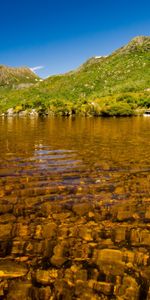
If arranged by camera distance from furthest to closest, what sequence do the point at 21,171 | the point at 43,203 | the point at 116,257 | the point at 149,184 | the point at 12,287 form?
the point at 21,171 → the point at 149,184 → the point at 43,203 → the point at 116,257 → the point at 12,287

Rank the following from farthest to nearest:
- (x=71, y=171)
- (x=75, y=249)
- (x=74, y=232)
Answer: (x=71, y=171), (x=74, y=232), (x=75, y=249)

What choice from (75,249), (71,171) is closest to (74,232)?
(75,249)

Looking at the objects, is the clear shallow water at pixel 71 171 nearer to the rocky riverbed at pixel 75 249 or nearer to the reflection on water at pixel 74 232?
the reflection on water at pixel 74 232

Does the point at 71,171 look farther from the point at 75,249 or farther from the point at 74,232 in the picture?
the point at 75,249

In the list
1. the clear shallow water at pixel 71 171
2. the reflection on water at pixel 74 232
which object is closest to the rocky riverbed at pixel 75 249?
the reflection on water at pixel 74 232

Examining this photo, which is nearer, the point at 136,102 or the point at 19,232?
the point at 19,232

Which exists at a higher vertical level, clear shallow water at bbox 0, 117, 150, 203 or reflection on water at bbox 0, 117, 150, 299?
clear shallow water at bbox 0, 117, 150, 203

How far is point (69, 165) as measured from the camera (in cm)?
1858

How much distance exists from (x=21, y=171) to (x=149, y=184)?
7330 millimetres

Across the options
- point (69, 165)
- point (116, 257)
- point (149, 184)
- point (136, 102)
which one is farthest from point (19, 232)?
point (136, 102)

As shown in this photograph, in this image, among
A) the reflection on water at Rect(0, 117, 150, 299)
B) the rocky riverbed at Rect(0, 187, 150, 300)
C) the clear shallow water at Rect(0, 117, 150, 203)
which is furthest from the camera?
the clear shallow water at Rect(0, 117, 150, 203)

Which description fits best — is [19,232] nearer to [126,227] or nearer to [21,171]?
[126,227]

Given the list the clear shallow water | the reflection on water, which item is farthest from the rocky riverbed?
the clear shallow water

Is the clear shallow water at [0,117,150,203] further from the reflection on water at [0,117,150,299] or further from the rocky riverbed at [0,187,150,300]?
the rocky riverbed at [0,187,150,300]
